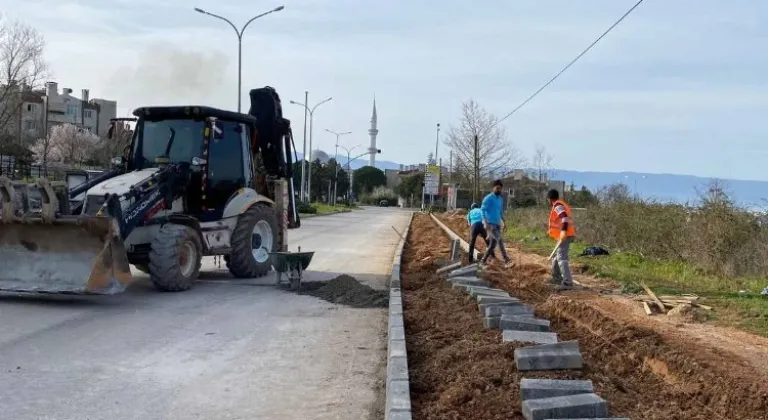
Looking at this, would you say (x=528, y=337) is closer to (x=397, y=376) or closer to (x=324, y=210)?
(x=397, y=376)

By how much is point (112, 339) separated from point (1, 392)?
2.16 meters

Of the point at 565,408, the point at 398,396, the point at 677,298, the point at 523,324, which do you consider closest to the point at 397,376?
the point at 398,396

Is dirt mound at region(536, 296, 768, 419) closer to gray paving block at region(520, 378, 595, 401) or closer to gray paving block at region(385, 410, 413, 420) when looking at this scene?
gray paving block at region(520, 378, 595, 401)

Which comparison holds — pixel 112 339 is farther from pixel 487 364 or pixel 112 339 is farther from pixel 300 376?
pixel 487 364

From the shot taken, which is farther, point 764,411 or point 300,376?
point 300,376

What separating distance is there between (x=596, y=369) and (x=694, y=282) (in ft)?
27.1

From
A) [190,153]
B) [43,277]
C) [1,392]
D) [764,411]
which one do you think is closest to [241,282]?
[190,153]

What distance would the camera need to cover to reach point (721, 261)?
15586 mm

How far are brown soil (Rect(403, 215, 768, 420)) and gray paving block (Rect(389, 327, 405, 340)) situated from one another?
0.13 m

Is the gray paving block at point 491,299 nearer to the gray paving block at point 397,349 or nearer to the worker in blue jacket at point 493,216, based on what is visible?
the gray paving block at point 397,349

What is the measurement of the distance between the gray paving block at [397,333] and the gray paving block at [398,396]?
5.70 ft

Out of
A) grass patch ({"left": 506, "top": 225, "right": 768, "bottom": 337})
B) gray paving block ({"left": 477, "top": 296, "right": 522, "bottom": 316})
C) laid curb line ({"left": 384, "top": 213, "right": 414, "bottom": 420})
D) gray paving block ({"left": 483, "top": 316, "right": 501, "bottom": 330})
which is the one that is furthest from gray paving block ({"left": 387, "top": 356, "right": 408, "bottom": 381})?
grass patch ({"left": 506, "top": 225, "right": 768, "bottom": 337})

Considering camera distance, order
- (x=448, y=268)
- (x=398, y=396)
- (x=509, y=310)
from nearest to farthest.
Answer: (x=398, y=396), (x=509, y=310), (x=448, y=268)

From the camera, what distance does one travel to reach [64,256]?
417 inches
